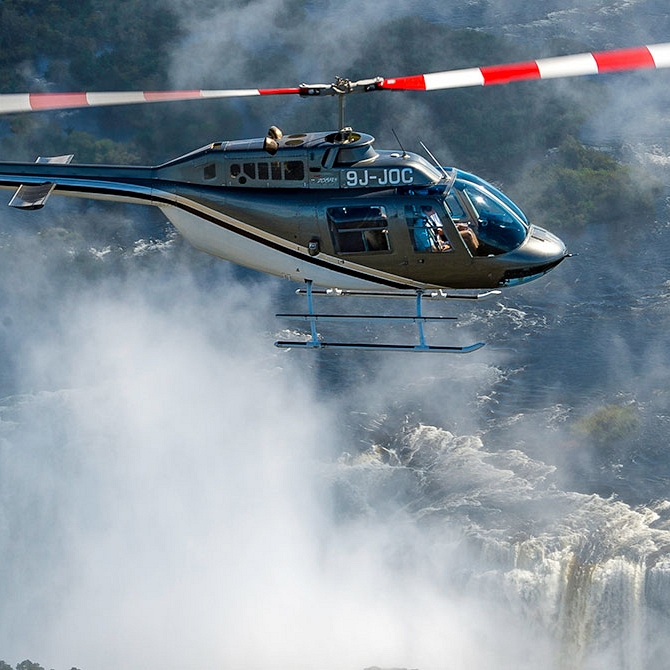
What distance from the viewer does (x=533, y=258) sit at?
1973cm

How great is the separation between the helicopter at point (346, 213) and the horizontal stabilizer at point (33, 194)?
9 centimetres

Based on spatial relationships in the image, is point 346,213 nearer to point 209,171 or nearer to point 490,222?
point 490,222

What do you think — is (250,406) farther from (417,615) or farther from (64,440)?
(417,615)

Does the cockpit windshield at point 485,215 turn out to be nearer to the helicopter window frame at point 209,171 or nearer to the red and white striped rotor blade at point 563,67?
the red and white striped rotor blade at point 563,67

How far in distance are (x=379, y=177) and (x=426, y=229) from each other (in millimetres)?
1098

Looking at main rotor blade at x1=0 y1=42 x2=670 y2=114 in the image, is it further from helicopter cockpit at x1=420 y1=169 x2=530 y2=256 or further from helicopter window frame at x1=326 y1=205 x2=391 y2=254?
helicopter window frame at x1=326 y1=205 x2=391 y2=254

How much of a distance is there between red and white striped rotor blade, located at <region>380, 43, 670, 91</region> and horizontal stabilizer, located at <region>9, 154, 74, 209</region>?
6.65 meters

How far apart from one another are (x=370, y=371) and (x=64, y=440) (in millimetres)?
10358

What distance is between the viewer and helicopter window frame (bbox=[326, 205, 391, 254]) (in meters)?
19.7

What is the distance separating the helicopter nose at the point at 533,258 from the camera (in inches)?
776

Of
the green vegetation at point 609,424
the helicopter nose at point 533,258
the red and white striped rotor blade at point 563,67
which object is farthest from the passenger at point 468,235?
the green vegetation at point 609,424

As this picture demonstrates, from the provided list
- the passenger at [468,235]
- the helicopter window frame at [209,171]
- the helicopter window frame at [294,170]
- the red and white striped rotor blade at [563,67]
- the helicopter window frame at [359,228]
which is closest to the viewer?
the red and white striped rotor blade at [563,67]

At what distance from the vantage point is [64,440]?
41.2 m

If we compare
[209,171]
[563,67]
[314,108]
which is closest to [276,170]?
[209,171]
